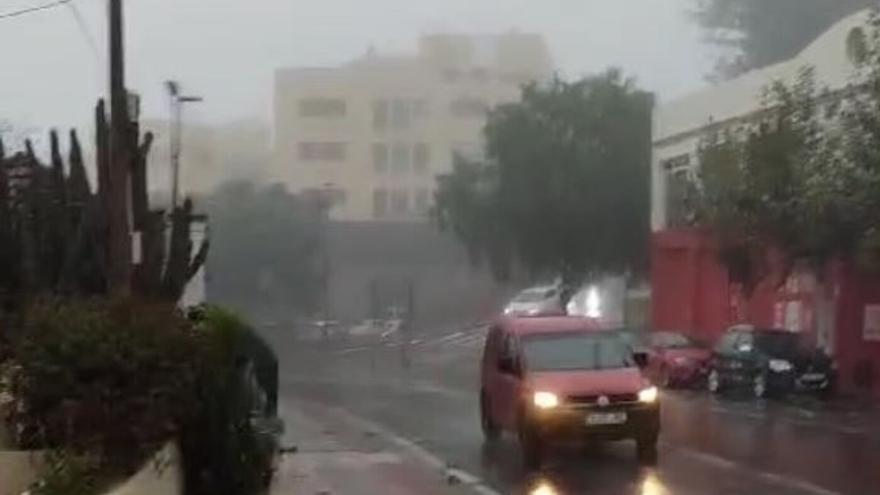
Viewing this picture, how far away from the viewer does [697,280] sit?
56.3 m

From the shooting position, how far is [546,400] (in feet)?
69.4

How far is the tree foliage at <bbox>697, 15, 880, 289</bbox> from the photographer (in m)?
34.5

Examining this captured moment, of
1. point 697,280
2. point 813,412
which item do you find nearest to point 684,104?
point 697,280

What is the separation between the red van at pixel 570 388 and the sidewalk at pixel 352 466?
4.09 feet

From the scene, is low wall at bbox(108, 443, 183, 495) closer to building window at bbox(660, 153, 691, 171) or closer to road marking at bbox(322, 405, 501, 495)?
road marking at bbox(322, 405, 501, 495)

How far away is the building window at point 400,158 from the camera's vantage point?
86.5 metres

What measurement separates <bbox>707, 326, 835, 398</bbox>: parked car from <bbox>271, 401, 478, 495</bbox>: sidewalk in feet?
38.5

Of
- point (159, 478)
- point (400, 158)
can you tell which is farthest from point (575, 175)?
point (159, 478)

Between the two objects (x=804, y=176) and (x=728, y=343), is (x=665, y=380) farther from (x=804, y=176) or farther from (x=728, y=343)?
(x=804, y=176)

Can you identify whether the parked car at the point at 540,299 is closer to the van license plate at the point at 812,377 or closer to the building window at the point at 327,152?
the van license plate at the point at 812,377

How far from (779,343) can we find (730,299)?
552 inches

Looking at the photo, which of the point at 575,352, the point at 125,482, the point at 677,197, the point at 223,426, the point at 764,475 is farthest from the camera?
the point at 677,197

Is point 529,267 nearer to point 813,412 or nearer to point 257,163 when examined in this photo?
point 257,163

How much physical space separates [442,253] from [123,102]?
6329cm
